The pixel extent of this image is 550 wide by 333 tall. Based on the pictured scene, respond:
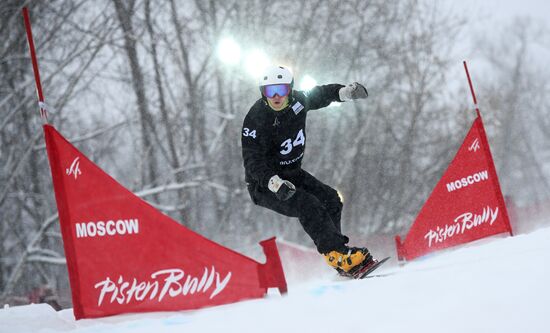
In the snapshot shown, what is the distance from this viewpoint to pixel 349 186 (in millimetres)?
18906

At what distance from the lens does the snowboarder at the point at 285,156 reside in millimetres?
4812

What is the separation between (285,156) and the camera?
16.6ft

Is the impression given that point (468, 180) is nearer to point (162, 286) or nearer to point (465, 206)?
point (465, 206)

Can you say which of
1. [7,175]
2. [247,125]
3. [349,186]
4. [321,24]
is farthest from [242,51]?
[247,125]

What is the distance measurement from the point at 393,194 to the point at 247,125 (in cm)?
1595

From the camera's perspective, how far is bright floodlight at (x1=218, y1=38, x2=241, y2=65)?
16.5 meters

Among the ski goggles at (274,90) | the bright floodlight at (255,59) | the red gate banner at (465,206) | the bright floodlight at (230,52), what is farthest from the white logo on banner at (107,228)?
the bright floodlight at (230,52)

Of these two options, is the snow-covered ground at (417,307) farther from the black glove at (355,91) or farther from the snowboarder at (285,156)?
the black glove at (355,91)

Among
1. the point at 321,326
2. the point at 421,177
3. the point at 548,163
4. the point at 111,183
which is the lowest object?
the point at 548,163

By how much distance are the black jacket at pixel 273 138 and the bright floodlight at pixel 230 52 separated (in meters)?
11.6

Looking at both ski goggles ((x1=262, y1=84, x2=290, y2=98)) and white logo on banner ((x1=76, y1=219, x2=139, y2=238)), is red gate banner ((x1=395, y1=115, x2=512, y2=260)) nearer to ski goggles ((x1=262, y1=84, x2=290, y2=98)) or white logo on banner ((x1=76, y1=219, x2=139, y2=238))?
ski goggles ((x1=262, y1=84, x2=290, y2=98))

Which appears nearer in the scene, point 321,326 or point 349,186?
point 321,326

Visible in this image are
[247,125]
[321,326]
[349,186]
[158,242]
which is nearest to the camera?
[321,326]

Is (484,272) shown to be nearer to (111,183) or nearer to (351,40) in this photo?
(111,183)
